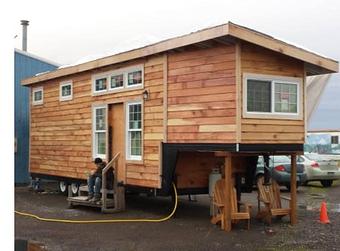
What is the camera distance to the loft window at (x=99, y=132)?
13.1 meters

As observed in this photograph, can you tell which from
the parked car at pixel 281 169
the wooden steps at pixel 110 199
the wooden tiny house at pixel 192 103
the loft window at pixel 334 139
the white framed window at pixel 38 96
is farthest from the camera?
the loft window at pixel 334 139

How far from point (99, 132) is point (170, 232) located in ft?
16.1

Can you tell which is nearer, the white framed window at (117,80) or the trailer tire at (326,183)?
the white framed window at (117,80)

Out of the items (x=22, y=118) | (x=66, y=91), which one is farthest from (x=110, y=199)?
(x=22, y=118)

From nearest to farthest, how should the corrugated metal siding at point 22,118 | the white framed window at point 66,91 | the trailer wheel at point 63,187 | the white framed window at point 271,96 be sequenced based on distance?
the white framed window at point 271,96, the white framed window at point 66,91, the trailer wheel at point 63,187, the corrugated metal siding at point 22,118

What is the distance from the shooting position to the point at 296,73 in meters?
10.2

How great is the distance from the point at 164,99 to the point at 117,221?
275 cm

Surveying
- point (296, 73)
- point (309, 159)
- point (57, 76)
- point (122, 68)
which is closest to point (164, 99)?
point (122, 68)

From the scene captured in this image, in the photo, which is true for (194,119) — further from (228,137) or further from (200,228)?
(200,228)

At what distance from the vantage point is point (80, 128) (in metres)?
14.1

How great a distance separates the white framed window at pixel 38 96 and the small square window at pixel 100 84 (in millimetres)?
3875

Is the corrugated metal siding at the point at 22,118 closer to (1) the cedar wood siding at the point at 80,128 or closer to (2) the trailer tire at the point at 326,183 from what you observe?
(1) the cedar wood siding at the point at 80,128

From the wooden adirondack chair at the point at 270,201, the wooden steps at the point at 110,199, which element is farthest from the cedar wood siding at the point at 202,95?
the wooden steps at the point at 110,199

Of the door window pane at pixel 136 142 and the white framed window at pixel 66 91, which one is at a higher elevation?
the white framed window at pixel 66 91
